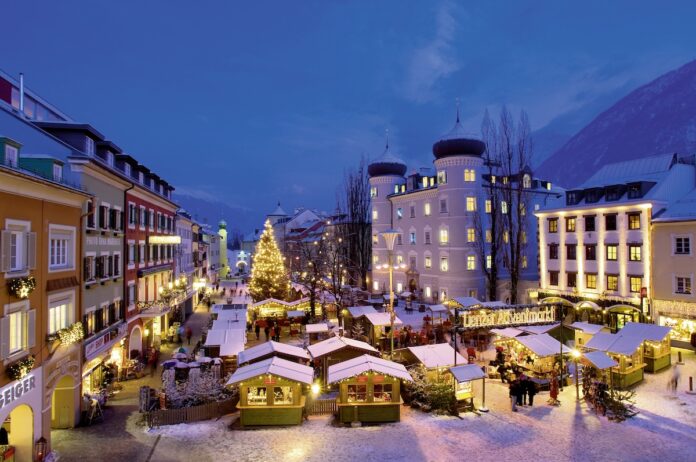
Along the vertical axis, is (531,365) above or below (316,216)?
below

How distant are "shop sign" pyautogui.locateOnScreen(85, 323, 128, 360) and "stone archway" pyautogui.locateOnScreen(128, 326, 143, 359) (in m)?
2.53

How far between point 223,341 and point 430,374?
480 inches

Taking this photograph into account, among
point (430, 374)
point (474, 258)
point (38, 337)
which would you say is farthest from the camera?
point (474, 258)

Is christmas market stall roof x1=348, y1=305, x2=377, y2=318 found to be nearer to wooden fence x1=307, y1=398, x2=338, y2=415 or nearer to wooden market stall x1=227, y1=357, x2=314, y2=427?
wooden fence x1=307, y1=398, x2=338, y2=415

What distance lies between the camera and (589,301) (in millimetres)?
35031

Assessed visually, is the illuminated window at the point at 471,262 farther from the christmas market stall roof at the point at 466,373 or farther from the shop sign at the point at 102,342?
the shop sign at the point at 102,342

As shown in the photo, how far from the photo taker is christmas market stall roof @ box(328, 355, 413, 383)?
18781mm

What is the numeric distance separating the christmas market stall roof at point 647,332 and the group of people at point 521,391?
23.6ft

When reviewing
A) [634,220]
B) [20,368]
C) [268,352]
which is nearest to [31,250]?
[20,368]

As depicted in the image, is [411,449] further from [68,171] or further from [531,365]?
[68,171]

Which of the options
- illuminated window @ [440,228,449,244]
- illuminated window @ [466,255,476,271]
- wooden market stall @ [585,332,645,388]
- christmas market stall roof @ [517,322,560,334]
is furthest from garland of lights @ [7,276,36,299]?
illuminated window @ [440,228,449,244]

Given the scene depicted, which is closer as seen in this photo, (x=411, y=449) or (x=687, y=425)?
(x=411, y=449)

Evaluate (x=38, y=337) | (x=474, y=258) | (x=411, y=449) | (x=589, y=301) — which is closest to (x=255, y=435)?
(x=411, y=449)

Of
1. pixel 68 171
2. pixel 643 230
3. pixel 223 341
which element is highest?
pixel 68 171
